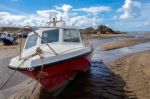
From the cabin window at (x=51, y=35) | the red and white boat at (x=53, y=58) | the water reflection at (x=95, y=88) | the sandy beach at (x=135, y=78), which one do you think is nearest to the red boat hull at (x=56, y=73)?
the red and white boat at (x=53, y=58)

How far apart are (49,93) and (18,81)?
3223mm

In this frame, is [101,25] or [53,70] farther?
[101,25]

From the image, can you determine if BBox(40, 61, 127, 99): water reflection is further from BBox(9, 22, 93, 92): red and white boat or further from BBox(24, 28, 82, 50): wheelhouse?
BBox(24, 28, 82, 50): wheelhouse

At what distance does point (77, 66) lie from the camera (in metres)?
9.83

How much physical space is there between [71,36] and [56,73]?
2743 mm

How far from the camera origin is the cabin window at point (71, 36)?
35.4 ft

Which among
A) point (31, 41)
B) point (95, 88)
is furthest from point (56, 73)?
point (31, 41)

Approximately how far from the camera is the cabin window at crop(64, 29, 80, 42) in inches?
425

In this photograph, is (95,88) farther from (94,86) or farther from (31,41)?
(31,41)

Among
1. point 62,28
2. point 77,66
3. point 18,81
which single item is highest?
point 62,28

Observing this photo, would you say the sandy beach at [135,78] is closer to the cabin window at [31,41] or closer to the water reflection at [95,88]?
the water reflection at [95,88]

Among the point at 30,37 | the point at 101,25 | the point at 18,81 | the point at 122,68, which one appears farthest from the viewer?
the point at 101,25

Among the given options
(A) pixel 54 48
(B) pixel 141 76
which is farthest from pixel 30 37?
(B) pixel 141 76

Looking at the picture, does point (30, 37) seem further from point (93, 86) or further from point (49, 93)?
point (93, 86)
